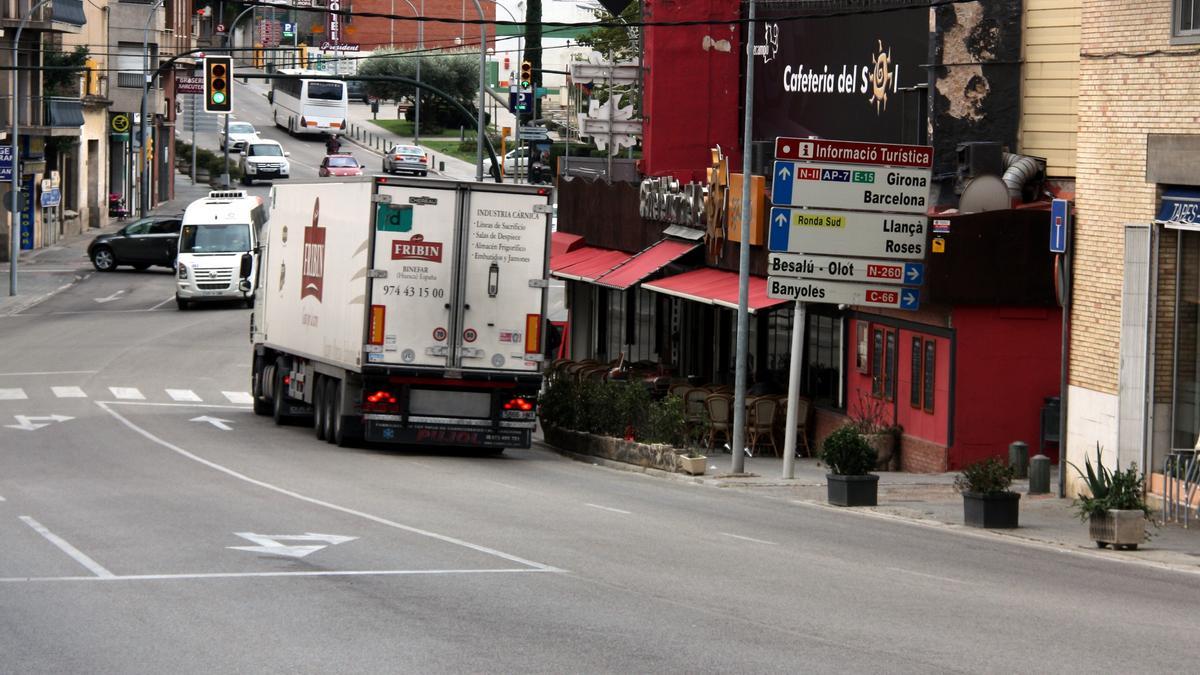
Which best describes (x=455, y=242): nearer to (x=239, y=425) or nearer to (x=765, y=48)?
(x=239, y=425)

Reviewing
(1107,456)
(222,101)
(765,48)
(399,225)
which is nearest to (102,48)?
(222,101)

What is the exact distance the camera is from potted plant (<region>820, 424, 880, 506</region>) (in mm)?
21125

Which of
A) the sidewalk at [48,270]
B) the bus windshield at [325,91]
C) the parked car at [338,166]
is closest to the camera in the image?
the sidewalk at [48,270]

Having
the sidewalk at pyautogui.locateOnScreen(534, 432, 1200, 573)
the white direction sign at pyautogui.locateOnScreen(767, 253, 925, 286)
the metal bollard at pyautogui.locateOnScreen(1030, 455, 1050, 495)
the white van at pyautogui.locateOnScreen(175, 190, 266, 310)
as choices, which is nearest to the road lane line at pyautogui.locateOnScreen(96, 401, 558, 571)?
the sidewalk at pyautogui.locateOnScreen(534, 432, 1200, 573)

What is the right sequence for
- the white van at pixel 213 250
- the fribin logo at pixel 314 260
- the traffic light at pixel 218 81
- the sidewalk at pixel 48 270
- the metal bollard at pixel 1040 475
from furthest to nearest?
the sidewalk at pixel 48 270 < the white van at pixel 213 250 < the traffic light at pixel 218 81 < the fribin logo at pixel 314 260 < the metal bollard at pixel 1040 475

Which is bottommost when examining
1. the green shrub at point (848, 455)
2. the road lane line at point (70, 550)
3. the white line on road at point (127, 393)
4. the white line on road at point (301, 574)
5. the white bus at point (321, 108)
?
the white line on road at point (127, 393)

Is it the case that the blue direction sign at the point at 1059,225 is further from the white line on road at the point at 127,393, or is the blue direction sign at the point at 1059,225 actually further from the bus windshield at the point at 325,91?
the bus windshield at the point at 325,91

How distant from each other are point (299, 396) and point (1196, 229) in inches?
598

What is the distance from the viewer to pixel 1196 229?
19.5m

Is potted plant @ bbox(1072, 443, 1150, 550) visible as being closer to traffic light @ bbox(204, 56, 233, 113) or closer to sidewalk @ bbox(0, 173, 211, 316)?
traffic light @ bbox(204, 56, 233, 113)

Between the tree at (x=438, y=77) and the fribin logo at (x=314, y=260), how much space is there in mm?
86183

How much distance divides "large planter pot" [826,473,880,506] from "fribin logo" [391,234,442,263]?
22.5 ft

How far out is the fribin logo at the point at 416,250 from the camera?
80.4 ft

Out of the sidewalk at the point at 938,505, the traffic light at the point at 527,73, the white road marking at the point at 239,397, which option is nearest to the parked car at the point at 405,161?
the traffic light at the point at 527,73
